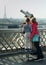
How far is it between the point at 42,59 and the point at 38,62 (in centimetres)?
61

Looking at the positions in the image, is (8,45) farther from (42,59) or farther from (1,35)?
(42,59)

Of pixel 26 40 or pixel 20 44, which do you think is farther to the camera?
pixel 20 44

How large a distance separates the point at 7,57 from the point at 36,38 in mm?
1466

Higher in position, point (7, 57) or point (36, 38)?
point (36, 38)

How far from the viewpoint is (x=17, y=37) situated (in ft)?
36.5

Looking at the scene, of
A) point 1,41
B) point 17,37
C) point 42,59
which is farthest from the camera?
point 17,37

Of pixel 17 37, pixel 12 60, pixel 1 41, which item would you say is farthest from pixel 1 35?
pixel 12 60

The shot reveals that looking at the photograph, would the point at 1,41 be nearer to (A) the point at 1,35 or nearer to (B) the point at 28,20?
(A) the point at 1,35

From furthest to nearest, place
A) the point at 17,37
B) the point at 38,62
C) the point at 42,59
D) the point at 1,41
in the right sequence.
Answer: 1. the point at 17,37
2. the point at 1,41
3. the point at 42,59
4. the point at 38,62

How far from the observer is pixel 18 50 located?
35.9 feet

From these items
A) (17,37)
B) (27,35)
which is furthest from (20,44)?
(27,35)

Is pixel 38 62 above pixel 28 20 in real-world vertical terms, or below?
below

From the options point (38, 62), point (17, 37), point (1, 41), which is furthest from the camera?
point (17, 37)

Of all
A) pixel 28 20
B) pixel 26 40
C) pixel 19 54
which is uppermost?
pixel 28 20
